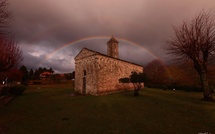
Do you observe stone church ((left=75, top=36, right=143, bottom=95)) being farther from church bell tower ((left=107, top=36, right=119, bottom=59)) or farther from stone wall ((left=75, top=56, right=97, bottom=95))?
church bell tower ((left=107, top=36, right=119, bottom=59))

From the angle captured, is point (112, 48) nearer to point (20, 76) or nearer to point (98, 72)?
point (98, 72)

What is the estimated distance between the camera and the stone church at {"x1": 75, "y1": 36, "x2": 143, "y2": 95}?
713 inches

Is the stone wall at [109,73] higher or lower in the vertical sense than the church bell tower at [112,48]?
lower

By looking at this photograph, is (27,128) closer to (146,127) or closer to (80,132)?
(80,132)

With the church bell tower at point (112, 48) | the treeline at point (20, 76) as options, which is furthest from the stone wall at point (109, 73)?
the treeline at point (20, 76)

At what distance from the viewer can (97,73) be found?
17906 mm

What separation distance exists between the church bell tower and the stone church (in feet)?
17.2

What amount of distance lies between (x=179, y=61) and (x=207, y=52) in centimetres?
326

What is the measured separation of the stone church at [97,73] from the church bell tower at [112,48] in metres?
5.24

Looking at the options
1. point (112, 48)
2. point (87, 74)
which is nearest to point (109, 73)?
point (87, 74)

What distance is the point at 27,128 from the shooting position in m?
6.05

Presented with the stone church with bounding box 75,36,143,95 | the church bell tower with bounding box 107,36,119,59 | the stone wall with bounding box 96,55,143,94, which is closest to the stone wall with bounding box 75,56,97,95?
the stone church with bounding box 75,36,143,95

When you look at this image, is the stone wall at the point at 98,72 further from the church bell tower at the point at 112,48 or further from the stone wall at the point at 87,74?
the church bell tower at the point at 112,48

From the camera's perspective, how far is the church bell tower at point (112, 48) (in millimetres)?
29109
